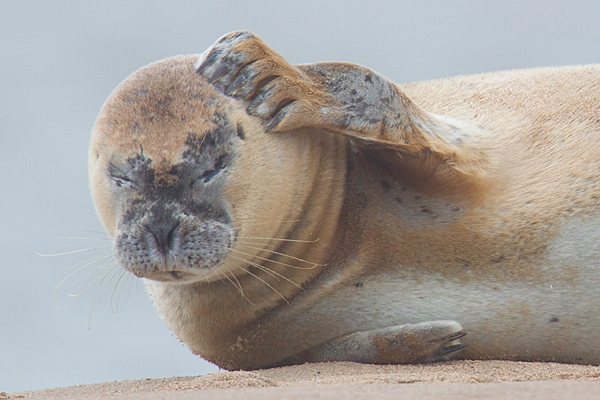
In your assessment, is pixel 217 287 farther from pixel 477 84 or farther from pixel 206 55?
pixel 477 84

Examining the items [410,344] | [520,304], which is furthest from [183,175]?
[520,304]

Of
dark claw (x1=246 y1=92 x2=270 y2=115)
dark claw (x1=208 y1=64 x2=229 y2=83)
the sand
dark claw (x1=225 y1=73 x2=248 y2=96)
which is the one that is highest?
dark claw (x1=208 y1=64 x2=229 y2=83)

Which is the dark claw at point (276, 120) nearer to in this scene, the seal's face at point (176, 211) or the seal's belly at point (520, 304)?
the seal's face at point (176, 211)

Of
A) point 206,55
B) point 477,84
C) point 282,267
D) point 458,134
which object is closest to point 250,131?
point 206,55

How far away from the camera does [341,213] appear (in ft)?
15.3

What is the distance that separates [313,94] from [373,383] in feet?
5.28

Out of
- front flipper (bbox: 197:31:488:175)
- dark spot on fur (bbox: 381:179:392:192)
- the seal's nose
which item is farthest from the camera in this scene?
dark spot on fur (bbox: 381:179:392:192)

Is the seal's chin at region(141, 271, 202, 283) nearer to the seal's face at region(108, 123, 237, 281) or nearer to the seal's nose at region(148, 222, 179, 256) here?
→ the seal's face at region(108, 123, 237, 281)

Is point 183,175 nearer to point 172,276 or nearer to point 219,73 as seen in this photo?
point 172,276

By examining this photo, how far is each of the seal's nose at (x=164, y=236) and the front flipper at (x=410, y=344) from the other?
1.09m

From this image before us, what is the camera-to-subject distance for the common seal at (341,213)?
403 centimetres

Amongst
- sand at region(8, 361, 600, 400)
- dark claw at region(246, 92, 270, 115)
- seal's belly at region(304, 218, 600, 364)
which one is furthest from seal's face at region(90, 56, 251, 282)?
seal's belly at region(304, 218, 600, 364)

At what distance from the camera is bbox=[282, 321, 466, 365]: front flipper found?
4.17m

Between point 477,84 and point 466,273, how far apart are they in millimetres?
1508
